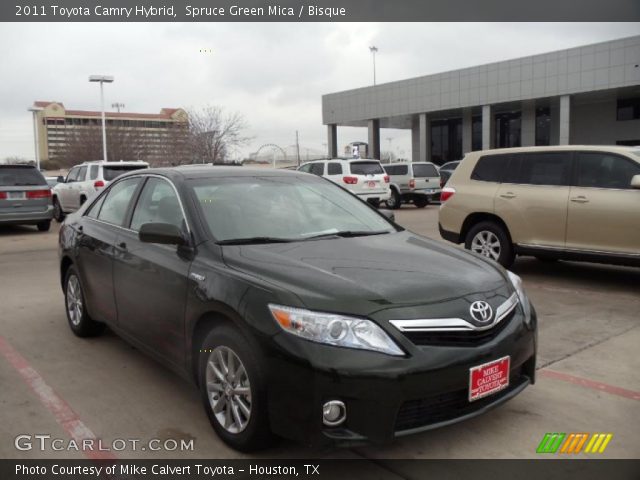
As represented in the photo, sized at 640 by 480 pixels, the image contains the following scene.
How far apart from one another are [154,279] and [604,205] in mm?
5529

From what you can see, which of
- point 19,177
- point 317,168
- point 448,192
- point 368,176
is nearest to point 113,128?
point 317,168

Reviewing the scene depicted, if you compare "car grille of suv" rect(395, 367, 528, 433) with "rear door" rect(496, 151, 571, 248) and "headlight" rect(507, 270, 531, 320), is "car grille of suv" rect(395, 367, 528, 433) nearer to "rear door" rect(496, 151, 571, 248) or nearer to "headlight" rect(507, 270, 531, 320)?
"headlight" rect(507, 270, 531, 320)

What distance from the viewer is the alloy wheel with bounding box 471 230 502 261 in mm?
8093

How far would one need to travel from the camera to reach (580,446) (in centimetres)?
327

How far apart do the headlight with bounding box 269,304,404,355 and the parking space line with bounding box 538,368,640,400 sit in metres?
2.05

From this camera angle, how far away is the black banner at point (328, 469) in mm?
2979

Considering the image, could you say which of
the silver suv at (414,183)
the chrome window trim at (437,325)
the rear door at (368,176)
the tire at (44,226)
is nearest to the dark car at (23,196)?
the tire at (44,226)

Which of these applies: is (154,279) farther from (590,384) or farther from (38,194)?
(38,194)

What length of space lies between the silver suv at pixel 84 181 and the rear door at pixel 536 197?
1025 centimetres

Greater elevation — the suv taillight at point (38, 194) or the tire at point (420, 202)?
the suv taillight at point (38, 194)

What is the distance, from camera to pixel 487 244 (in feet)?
26.9

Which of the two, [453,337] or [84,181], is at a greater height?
[84,181]

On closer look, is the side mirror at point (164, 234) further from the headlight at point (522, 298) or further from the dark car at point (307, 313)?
the headlight at point (522, 298)

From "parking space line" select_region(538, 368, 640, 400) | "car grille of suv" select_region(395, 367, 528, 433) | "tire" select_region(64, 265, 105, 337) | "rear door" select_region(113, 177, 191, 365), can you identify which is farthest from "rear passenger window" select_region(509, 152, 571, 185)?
"tire" select_region(64, 265, 105, 337)
